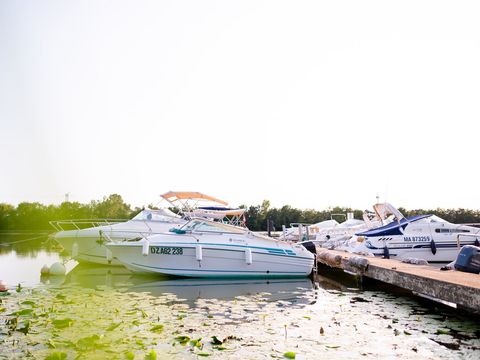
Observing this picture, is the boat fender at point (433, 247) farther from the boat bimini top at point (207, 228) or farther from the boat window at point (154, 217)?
the boat window at point (154, 217)

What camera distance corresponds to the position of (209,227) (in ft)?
52.1

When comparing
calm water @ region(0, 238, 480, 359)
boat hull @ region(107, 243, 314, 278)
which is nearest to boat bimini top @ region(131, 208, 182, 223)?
boat hull @ region(107, 243, 314, 278)

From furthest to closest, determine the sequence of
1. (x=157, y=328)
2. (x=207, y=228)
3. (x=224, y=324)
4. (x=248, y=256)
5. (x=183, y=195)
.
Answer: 1. (x=183, y=195)
2. (x=207, y=228)
3. (x=248, y=256)
4. (x=224, y=324)
5. (x=157, y=328)

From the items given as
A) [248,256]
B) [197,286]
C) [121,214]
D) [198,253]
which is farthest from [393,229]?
[121,214]

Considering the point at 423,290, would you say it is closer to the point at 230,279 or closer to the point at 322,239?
the point at 230,279

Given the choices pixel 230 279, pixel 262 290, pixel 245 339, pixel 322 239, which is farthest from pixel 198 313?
pixel 322 239

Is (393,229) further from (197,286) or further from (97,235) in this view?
(97,235)

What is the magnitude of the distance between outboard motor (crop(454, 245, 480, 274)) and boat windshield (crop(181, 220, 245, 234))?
7.18 meters

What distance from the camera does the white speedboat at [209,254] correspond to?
1503 centimetres

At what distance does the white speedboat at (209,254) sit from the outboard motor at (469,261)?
5747mm

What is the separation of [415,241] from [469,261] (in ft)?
28.9

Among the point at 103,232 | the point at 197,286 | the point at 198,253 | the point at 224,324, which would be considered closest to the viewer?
the point at 224,324

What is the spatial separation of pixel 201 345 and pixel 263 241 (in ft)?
31.3

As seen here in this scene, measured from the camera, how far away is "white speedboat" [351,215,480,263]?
2016cm
